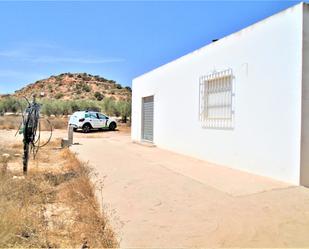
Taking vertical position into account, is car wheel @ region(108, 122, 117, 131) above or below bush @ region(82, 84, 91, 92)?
below

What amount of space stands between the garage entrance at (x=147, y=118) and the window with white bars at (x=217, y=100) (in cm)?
618

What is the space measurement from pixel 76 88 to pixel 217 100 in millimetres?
74679

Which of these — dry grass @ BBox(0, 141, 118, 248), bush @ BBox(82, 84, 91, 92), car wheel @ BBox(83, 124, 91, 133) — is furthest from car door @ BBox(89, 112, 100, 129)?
bush @ BBox(82, 84, 91, 92)

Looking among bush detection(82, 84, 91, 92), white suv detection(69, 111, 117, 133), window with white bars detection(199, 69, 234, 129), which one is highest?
bush detection(82, 84, 91, 92)

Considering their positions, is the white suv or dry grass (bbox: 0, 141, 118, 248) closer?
dry grass (bbox: 0, 141, 118, 248)

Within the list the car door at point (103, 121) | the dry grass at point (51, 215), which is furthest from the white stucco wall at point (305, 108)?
the car door at point (103, 121)

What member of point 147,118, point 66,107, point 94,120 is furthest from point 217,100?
point 66,107

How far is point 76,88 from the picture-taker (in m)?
83.1

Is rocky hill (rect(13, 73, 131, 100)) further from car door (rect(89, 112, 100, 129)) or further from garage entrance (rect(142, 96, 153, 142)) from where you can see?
garage entrance (rect(142, 96, 153, 142))

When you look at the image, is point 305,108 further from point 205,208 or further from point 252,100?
point 205,208

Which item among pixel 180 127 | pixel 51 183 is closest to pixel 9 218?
pixel 51 183

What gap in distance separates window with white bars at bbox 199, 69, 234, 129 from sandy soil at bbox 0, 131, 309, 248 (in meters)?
1.59

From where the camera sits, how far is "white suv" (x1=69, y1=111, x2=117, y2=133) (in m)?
30.6

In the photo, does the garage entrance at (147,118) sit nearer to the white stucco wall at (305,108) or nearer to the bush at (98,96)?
the white stucco wall at (305,108)
